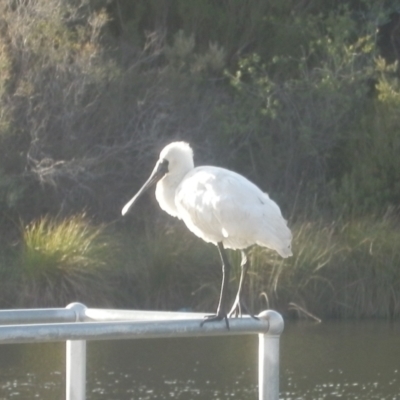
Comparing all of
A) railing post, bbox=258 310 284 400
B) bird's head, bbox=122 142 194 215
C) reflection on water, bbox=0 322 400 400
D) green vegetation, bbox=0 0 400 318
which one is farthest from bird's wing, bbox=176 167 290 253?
green vegetation, bbox=0 0 400 318

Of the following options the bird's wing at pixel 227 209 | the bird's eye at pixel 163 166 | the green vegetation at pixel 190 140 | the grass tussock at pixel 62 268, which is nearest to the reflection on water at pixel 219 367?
the grass tussock at pixel 62 268

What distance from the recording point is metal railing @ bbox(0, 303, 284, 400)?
322cm

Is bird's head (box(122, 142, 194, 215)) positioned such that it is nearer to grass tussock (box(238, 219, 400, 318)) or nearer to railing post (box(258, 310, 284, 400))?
railing post (box(258, 310, 284, 400))

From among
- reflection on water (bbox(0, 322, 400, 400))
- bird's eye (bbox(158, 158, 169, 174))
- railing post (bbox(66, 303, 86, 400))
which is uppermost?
bird's eye (bbox(158, 158, 169, 174))

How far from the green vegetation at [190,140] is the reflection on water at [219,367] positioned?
126 centimetres

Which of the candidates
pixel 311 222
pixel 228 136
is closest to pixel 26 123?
pixel 228 136

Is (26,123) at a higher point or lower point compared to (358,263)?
higher

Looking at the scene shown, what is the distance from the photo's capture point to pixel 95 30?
17844 mm

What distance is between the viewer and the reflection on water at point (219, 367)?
1103cm

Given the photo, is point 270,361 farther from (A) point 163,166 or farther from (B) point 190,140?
(B) point 190,140

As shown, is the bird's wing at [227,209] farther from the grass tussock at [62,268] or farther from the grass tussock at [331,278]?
the grass tussock at [62,268]

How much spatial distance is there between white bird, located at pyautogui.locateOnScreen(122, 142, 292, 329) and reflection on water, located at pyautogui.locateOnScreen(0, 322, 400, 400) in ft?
14.5

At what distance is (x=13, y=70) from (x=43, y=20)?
2.86ft

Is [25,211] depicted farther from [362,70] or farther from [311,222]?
[362,70]
